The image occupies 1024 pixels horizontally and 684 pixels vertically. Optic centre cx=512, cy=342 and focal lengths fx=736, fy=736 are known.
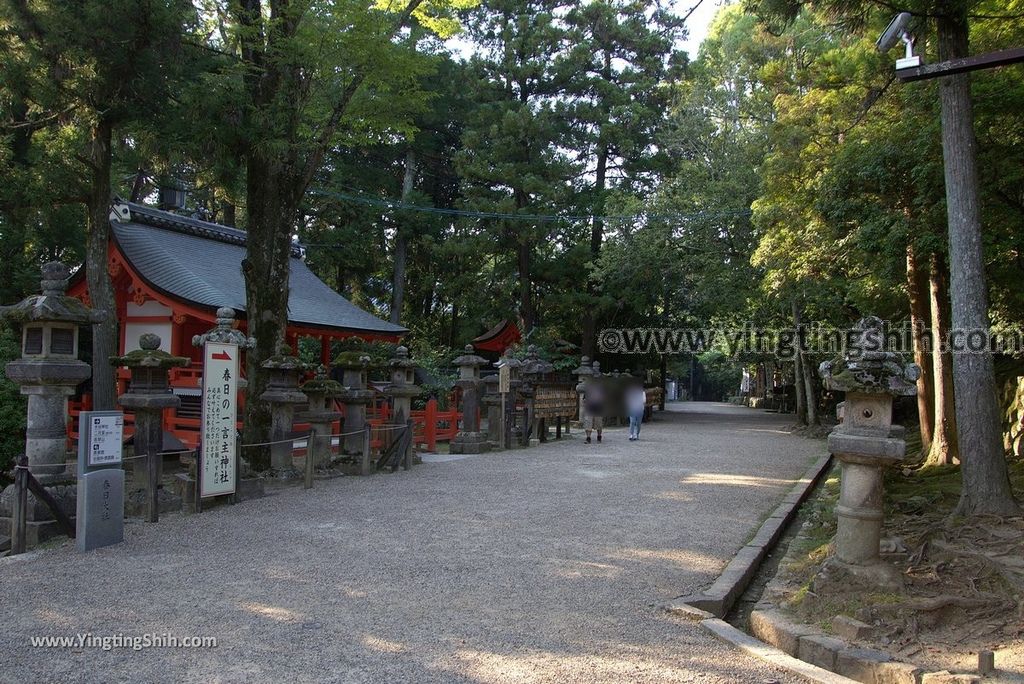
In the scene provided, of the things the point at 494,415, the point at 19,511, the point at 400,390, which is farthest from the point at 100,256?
the point at 494,415

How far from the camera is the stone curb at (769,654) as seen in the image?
13.6ft

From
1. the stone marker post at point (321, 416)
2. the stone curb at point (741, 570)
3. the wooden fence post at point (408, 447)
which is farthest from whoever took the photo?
the wooden fence post at point (408, 447)

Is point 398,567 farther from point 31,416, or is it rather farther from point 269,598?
point 31,416

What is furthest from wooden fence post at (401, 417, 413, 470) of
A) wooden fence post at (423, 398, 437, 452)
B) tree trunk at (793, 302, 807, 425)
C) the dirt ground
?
tree trunk at (793, 302, 807, 425)

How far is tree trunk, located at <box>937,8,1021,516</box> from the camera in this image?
7.13m

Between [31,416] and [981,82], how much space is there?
1093 cm

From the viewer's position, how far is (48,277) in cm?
723

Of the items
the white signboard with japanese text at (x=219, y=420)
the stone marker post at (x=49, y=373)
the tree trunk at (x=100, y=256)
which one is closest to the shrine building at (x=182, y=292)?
the tree trunk at (x=100, y=256)

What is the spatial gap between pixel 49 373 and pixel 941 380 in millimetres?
11375

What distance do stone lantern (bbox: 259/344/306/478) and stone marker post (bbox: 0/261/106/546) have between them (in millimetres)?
3294

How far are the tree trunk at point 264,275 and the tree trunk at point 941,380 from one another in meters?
9.43

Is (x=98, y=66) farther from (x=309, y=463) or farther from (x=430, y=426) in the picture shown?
(x=430, y=426)

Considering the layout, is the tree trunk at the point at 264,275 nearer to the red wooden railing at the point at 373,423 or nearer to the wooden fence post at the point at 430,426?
the red wooden railing at the point at 373,423

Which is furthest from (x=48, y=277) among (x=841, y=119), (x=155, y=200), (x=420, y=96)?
(x=155, y=200)
